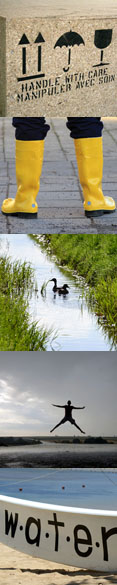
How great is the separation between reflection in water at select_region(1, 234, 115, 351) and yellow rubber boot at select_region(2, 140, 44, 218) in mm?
294

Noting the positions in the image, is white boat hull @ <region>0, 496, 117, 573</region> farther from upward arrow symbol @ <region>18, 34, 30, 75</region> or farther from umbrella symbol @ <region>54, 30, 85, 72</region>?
umbrella symbol @ <region>54, 30, 85, 72</region>

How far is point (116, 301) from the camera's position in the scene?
25.6 ft

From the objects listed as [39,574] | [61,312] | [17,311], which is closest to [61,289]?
[61,312]

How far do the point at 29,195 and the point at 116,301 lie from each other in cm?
130

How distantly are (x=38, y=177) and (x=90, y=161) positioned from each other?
0.32 metres

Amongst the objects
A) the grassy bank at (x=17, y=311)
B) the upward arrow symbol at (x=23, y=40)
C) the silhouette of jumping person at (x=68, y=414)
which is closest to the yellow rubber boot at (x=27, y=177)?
the upward arrow symbol at (x=23, y=40)

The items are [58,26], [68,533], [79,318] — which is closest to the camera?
[68,533]

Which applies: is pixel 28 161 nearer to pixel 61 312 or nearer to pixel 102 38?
pixel 102 38

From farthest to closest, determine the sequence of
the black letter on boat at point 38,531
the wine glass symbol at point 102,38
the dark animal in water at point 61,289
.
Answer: the dark animal in water at point 61,289 < the wine glass symbol at point 102,38 < the black letter on boat at point 38,531

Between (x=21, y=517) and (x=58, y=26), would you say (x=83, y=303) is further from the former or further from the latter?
(x=21, y=517)

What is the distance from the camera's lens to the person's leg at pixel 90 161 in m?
6.71

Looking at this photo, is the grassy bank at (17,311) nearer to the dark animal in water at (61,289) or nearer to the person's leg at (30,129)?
the dark animal in water at (61,289)

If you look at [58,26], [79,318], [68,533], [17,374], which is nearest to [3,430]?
[17,374]

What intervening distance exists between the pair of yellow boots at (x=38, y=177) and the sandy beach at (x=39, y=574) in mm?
2218
